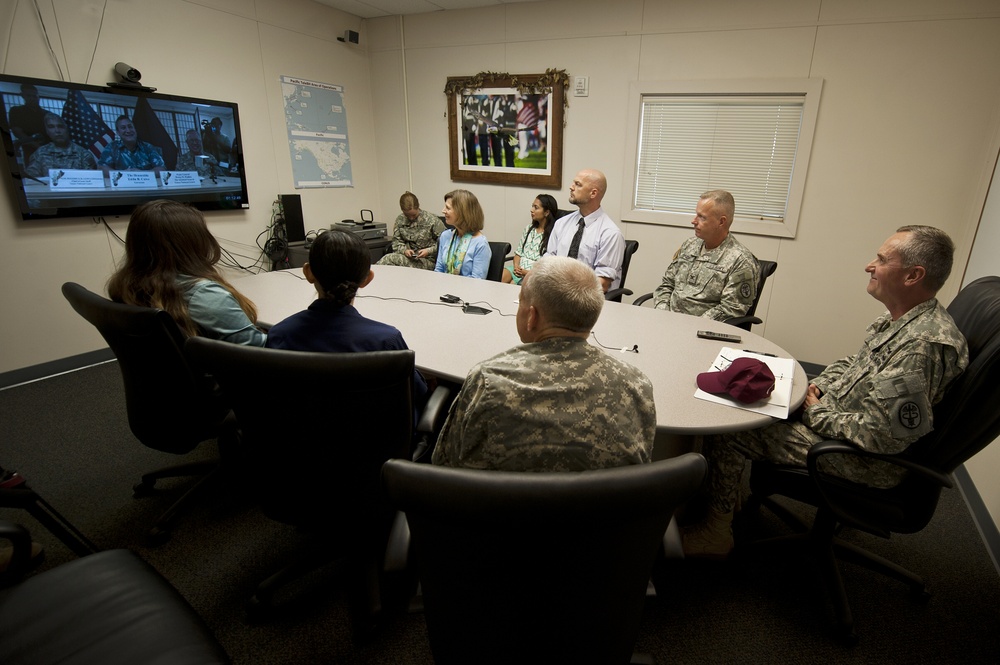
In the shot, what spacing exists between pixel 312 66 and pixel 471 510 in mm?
4900

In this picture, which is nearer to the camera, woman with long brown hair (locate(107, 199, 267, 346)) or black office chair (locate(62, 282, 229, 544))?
black office chair (locate(62, 282, 229, 544))

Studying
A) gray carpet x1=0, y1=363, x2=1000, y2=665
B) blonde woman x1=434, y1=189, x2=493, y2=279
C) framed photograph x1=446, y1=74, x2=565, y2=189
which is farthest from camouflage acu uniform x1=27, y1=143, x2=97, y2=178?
framed photograph x1=446, y1=74, x2=565, y2=189

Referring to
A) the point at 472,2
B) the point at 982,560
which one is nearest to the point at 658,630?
the point at 982,560

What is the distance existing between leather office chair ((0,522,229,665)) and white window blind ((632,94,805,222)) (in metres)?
3.89

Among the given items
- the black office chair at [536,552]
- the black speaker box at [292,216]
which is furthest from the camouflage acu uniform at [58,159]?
the black office chair at [536,552]

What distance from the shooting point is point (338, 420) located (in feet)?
4.00

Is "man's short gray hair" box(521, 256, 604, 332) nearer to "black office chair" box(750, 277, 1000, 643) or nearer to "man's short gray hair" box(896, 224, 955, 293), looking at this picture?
"black office chair" box(750, 277, 1000, 643)

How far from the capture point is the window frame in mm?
3312

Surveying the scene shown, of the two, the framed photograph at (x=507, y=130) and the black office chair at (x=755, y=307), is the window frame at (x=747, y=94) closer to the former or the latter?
the framed photograph at (x=507, y=130)

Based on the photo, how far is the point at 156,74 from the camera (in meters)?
3.41

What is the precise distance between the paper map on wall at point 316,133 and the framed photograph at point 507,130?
43.5 inches

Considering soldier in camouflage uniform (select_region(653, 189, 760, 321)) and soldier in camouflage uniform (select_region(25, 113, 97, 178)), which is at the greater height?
soldier in camouflage uniform (select_region(25, 113, 97, 178))

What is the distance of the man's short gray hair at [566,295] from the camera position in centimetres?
107

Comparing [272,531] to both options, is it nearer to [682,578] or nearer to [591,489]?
[682,578]
